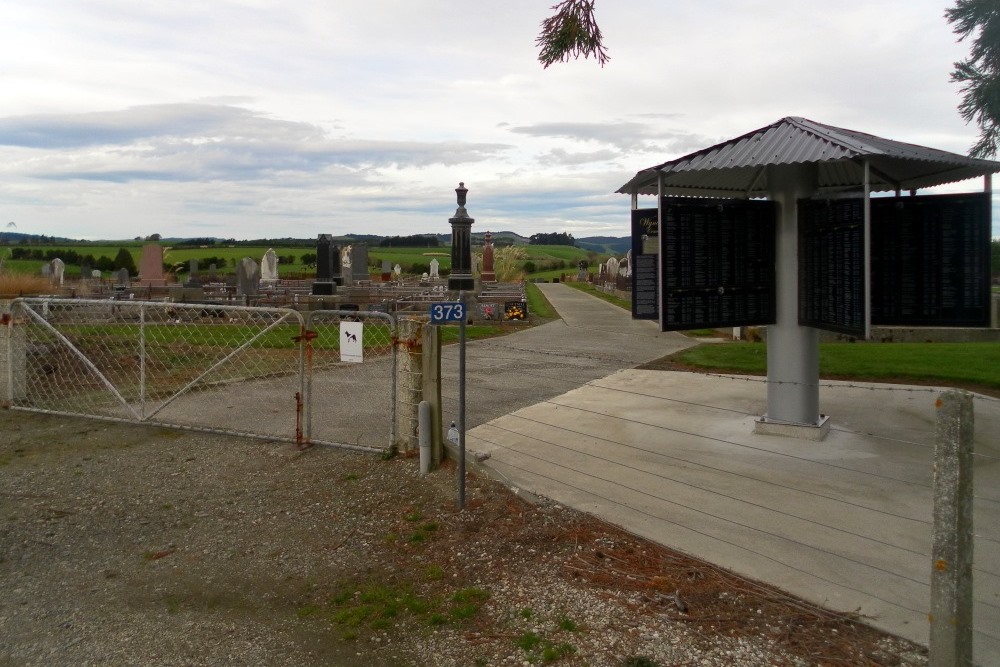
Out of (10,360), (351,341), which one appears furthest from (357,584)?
(10,360)

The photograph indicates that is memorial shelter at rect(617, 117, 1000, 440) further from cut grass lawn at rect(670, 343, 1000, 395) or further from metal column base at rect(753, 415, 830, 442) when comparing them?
cut grass lawn at rect(670, 343, 1000, 395)

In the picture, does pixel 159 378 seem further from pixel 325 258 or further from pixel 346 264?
pixel 346 264

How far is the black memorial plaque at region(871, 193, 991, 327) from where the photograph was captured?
7477mm

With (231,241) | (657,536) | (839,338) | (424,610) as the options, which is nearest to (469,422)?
(657,536)

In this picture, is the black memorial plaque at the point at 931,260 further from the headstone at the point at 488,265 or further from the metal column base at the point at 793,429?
the headstone at the point at 488,265

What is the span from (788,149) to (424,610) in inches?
207

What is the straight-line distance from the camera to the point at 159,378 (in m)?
12.5

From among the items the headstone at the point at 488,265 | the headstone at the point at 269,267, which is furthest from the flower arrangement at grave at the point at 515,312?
the headstone at the point at 269,267

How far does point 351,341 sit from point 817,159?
4.73m

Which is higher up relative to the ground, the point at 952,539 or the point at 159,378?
the point at 952,539

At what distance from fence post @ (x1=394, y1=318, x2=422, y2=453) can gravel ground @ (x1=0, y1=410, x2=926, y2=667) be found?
0.41 metres

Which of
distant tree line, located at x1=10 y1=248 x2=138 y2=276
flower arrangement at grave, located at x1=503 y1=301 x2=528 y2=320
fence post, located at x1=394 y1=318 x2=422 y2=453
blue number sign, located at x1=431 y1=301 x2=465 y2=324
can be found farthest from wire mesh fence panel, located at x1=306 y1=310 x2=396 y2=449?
distant tree line, located at x1=10 y1=248 x2=138 y2=276

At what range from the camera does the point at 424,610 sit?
14.7ft

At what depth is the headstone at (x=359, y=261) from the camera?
3172 cm
